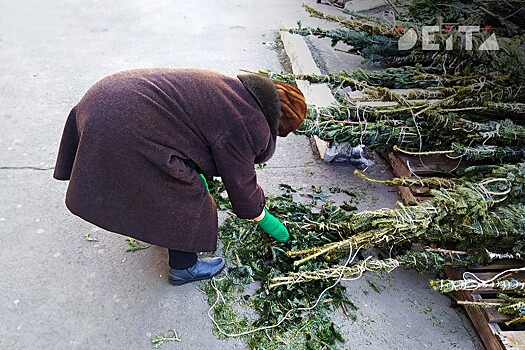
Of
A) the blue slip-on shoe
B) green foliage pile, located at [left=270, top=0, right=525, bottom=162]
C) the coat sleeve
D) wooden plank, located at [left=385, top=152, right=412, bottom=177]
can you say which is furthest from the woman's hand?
wooden plank, located at [left=385, top=152, right=412, bottom=177]

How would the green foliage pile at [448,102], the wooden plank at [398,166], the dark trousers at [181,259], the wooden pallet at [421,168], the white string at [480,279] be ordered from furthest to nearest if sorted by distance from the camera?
the wooden plank at [398,166] → the wooden pallet at [421,168] → the green foliage pile at [448,102] → the dark trousers at [181,259] → the white string at [480,279]

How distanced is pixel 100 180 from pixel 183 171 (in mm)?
326

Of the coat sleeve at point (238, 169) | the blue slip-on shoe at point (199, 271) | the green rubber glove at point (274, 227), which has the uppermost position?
the coat sleeve at point (238, 169)

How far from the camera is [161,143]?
1.67 meters

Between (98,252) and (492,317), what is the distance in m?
1.98

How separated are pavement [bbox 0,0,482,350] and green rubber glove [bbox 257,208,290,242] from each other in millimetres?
433

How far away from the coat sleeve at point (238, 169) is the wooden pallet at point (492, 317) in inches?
44.8

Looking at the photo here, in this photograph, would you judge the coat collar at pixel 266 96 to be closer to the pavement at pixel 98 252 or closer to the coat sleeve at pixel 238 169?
the coat sleeve at pixel 238 169

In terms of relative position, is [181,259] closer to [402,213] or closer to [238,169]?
[238,169]

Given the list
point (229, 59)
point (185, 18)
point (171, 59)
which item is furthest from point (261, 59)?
point (185, 18)

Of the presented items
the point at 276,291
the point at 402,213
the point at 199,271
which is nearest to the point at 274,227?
the point at 276,291

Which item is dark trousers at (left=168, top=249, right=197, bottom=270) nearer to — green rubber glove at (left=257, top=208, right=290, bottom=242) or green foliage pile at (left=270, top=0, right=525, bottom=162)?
green rubber glove at (left=257, top=208, right=290, bottom=242)

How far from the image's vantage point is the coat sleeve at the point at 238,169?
5.65 feet

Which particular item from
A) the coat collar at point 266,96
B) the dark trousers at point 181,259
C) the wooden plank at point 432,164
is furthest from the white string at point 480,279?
the dark trousers at point 181,259
